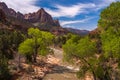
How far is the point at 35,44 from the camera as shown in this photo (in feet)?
229

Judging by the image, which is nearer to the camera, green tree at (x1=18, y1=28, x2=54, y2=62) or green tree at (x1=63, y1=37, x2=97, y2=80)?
green tree at (x1=63, y1=37, x2=97, y2=80)

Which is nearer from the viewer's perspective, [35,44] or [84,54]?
[84,54]

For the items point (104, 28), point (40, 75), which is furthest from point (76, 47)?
point (40, 75)

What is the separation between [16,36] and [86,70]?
127 ft

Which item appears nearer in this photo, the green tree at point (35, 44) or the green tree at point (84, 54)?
the green tree at point (84, 54)

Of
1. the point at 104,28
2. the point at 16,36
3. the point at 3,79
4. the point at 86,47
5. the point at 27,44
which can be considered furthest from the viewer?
the point at 16,36

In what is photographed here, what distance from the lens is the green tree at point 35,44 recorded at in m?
67.2

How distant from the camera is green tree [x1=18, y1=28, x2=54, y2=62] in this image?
67.2m

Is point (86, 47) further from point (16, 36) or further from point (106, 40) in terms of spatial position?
point (16, 36)

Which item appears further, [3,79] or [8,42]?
[8,42]

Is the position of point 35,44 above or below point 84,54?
above

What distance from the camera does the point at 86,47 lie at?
4581 cm

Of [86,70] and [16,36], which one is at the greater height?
[16,36]

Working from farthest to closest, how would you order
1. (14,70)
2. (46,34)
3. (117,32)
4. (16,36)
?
(16,36)
(46,34)
(14,70)
(117,32)
